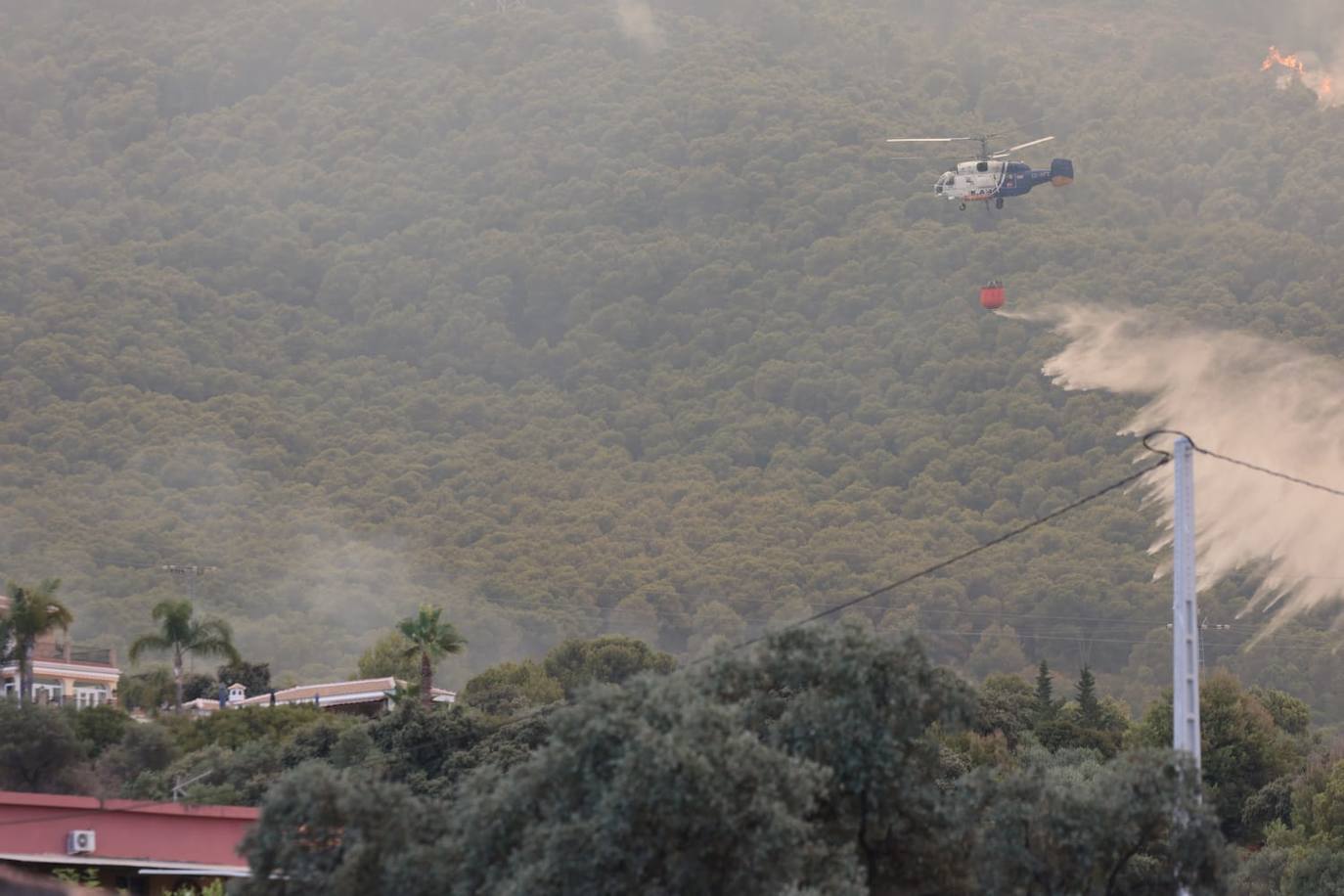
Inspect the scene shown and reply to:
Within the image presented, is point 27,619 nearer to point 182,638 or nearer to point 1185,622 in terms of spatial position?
point 182,638

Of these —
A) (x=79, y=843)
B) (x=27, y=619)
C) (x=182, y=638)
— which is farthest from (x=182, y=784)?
(x=182, y=638)

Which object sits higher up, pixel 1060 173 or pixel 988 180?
pixel 1060 173

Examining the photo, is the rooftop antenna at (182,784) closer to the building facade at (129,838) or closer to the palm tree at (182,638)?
the building facade at (129,838)

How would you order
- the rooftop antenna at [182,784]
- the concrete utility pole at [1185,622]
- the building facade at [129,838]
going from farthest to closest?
the rooftop antenna at [182,784]
the building facade at [129,838]
the concrete utility pole at [1185,622]

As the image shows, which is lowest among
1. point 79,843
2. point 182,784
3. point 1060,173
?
point 79,843

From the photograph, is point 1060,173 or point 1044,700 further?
point 1060,173

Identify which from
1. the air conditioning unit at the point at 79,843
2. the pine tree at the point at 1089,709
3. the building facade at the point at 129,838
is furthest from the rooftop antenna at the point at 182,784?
the pine tree at the point at 1089,709

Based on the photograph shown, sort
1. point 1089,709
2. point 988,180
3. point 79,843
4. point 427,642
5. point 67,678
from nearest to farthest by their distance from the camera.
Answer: point 79,843 → point 427,642 → point 1089,709 → point 67,678 → point 988,180
